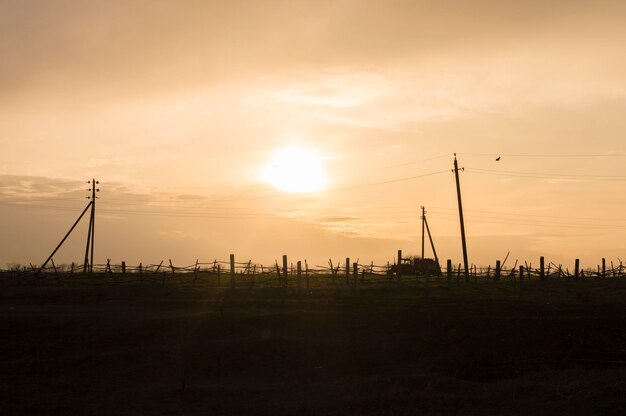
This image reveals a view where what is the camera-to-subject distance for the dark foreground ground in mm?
20609

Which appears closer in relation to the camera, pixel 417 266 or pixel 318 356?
pixel 318 356

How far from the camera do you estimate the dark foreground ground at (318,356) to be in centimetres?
2061

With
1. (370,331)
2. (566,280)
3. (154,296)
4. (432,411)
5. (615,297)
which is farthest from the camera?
(566,280)

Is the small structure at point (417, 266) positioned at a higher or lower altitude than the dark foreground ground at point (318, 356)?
higher

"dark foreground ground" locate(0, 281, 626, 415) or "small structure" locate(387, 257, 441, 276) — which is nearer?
"dark foreground ground" locate(0, 281, 626, 415)

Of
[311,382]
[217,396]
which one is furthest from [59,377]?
[311,382]

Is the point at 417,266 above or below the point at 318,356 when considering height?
above

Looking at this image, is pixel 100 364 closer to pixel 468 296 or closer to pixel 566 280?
pixel 468 296

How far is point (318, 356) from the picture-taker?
2791 centimetres

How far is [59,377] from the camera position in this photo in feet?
86.0

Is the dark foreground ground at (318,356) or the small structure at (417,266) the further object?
the small structure at (417,266)

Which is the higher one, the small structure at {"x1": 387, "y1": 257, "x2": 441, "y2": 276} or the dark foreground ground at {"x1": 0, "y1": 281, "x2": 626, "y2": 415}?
the small structure at {"x1": 387, "y1": 257, "x2": 441, "y2": 276}

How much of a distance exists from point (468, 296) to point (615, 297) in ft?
28.1

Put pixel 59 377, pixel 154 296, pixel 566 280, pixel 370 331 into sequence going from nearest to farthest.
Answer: pixel 59 377 < pixel 370 331 < pixel 154 296 < pixel 566 280
